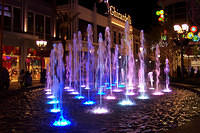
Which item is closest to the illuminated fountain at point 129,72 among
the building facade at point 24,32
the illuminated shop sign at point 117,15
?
the building facade at point 24,32

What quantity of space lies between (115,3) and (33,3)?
24775mm

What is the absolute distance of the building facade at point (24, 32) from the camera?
71.7ft

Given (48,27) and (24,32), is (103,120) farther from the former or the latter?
(48,27)

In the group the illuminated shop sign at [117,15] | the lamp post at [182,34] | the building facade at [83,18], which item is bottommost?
the lamp post at [182,34]

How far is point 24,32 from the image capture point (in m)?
22.5

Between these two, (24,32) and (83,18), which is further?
(83,18)

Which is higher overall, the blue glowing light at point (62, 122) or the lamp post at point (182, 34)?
the lamp post at point (182, 34)

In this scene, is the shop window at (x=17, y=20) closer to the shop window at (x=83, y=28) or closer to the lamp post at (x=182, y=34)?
the shop window at (x=83, y=28)

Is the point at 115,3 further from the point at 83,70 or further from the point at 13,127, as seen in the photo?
the point at 13,127

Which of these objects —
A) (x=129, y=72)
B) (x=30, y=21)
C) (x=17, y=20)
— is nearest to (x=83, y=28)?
(x=30, y=21)

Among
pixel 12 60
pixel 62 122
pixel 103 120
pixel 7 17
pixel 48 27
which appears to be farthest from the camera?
pixel 48 27

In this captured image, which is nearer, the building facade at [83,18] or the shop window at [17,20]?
the shop window at [17,20]

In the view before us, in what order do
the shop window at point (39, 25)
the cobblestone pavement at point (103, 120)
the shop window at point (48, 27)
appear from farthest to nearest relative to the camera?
the shop window at point (48, 27) < the shop window at point (39, 25) < the cobblestone pavement at point (103, 120)

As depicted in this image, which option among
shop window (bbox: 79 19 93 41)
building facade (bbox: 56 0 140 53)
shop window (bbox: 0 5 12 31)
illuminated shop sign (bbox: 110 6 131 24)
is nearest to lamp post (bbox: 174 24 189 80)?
building facade (bbox: 56 0 140 53)
